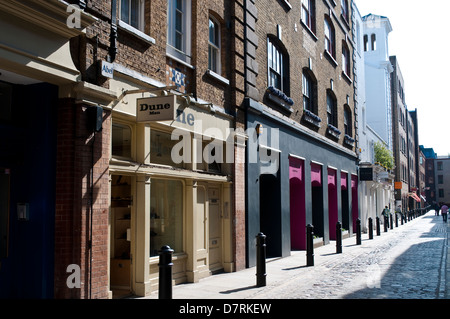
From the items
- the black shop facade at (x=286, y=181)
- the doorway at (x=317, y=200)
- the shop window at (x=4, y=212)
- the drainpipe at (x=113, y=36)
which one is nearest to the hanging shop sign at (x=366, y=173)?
the black shop facade at (x=286, y=181)

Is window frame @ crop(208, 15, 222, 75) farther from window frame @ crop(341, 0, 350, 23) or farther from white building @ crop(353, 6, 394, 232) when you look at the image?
white building @ crop(353, 6, 394, 232)

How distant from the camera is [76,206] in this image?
677cm

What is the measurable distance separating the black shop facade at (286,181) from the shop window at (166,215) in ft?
8.89

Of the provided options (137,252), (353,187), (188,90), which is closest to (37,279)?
(137,252)

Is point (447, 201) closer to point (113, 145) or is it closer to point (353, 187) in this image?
point (353, 187)

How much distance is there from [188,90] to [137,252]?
376cm

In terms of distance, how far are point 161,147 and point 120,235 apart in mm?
1940

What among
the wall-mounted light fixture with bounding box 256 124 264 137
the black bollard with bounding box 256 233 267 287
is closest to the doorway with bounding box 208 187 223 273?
the black bollard with bounding box 256 233 267 287

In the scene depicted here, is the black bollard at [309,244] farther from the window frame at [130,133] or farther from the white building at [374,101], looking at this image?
the white building at [374,101]

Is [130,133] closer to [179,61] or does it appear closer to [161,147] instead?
[161,147]

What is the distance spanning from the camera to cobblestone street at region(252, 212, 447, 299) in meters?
8.42

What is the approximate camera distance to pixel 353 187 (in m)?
25.4

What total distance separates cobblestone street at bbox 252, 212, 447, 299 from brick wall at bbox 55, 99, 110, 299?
311 centimetres

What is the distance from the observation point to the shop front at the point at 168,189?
8266mm
